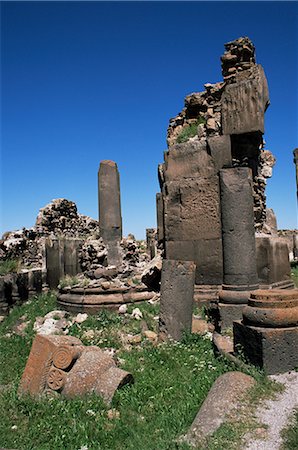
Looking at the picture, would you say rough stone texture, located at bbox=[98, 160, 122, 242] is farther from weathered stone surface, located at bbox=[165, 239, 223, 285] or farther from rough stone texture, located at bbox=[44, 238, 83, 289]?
weathered stone surface, located at bbox=[165, 239, 223, 285]

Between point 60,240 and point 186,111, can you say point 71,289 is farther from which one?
point 186,111

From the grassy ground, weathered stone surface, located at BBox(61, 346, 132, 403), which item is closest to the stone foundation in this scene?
the grassy ground

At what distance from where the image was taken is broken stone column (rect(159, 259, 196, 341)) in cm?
554

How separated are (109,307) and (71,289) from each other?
114cm

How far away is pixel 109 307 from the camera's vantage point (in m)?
7.42

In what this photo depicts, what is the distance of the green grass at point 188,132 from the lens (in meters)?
7.82

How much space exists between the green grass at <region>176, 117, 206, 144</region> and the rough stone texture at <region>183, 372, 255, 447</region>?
5.46 m

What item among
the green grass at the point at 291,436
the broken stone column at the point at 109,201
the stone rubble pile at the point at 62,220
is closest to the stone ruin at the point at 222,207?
the green grass at the point at 291,436

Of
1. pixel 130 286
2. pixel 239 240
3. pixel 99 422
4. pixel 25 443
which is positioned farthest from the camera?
pixel 130 286

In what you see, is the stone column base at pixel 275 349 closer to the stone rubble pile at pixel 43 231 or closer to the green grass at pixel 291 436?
the green grass at pixel 291 436

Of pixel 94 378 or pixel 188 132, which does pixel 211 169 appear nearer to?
pixel 188 132

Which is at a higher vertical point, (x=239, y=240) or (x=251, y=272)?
(x=239, y=240)

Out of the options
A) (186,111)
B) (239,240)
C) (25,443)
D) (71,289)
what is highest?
(186,111)

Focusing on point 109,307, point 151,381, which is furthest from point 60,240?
point 151,381
